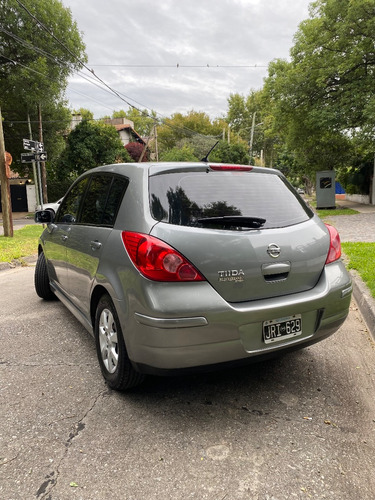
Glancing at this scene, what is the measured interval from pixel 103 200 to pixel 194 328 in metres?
1.48

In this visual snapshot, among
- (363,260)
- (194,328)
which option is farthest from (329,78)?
(194,328)

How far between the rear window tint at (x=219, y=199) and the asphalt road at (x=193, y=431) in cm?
121

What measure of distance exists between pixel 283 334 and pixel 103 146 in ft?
99.5

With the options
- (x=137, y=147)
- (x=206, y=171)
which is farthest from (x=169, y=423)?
(x=137, y=147)

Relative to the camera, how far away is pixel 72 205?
4117 millimetres

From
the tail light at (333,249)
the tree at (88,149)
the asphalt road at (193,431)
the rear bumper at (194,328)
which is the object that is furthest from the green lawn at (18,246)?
the tree at (88,149)

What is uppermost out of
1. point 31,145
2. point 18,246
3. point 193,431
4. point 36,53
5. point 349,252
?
point 36,53

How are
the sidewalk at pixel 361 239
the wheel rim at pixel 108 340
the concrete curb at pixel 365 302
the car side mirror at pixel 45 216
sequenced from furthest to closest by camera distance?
the car side mirror at pixel 45 216, the sidewalk at pixel 361 239, the concrete curb at pixel 365 302, the wheel rim at pixel 108 340

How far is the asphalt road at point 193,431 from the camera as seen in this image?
1946 millimetres

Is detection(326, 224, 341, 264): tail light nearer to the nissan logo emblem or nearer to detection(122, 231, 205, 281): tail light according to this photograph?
the nissan logo emblem

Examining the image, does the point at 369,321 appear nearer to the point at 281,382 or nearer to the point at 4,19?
the point at 281,382

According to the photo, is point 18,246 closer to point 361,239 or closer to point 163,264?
point 361,239

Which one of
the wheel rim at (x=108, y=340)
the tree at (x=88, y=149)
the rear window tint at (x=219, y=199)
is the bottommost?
the wheel rim at (x=108, y=340)

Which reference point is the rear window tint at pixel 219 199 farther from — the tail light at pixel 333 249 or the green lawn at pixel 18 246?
the green lawn at pixel 18 246
